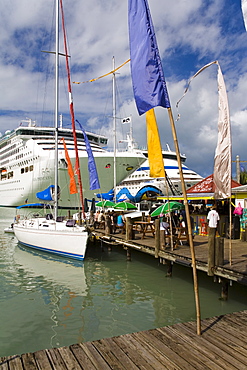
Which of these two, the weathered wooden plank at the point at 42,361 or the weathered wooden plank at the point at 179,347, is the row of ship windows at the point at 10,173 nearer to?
the weathered wooden plank at the point at 42,361

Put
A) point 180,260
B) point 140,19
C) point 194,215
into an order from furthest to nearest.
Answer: point 194,215, point 180,260, point 140,19

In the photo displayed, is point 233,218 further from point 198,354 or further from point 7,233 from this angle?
point 7,233

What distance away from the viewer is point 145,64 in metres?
4.81

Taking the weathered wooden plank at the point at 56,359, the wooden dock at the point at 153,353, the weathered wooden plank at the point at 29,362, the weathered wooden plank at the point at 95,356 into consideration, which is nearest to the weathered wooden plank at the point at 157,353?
the wooden dock at the point at 153,353

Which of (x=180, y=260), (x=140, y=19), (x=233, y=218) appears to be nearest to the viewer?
(x=140, y=19)

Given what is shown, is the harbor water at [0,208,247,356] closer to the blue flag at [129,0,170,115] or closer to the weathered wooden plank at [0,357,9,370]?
the weathered wooden plank at [0,357,9,370]

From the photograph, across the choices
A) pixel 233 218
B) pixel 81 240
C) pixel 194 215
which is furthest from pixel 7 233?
pixel 233 218

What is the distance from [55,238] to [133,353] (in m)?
11.6

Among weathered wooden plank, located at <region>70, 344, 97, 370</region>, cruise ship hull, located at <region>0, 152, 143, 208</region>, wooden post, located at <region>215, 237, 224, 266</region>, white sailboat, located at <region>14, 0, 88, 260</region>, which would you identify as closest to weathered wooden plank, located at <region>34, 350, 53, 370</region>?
weathered wooden plank, located at <region>70, 344, 97, 370</region>

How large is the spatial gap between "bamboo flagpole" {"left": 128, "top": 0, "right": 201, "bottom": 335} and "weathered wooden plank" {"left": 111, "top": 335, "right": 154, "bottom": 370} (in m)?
1.20

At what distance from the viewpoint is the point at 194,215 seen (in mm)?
15703

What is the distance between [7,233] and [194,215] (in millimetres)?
16530

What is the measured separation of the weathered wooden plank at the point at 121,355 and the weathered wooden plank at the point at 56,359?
30.3 inches

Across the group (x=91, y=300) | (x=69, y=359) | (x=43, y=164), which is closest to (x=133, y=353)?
(x=69, y=359)
